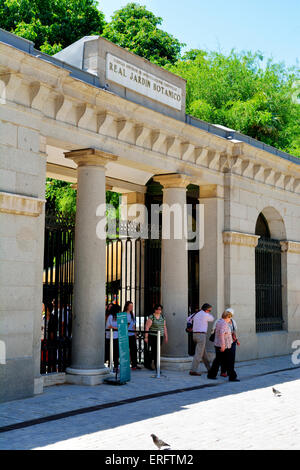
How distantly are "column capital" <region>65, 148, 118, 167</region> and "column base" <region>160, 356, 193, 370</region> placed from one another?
4.65m

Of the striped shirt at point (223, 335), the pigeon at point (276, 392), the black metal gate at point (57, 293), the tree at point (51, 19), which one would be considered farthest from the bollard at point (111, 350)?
the tree at point (51, 19)

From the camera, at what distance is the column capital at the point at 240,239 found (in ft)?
48.5

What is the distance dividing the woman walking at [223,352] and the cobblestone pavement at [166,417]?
1.06ft

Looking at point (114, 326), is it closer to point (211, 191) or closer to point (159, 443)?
point (211, 191)

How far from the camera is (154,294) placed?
15.2 meters

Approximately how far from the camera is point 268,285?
17188mm

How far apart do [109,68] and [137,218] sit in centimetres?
516
